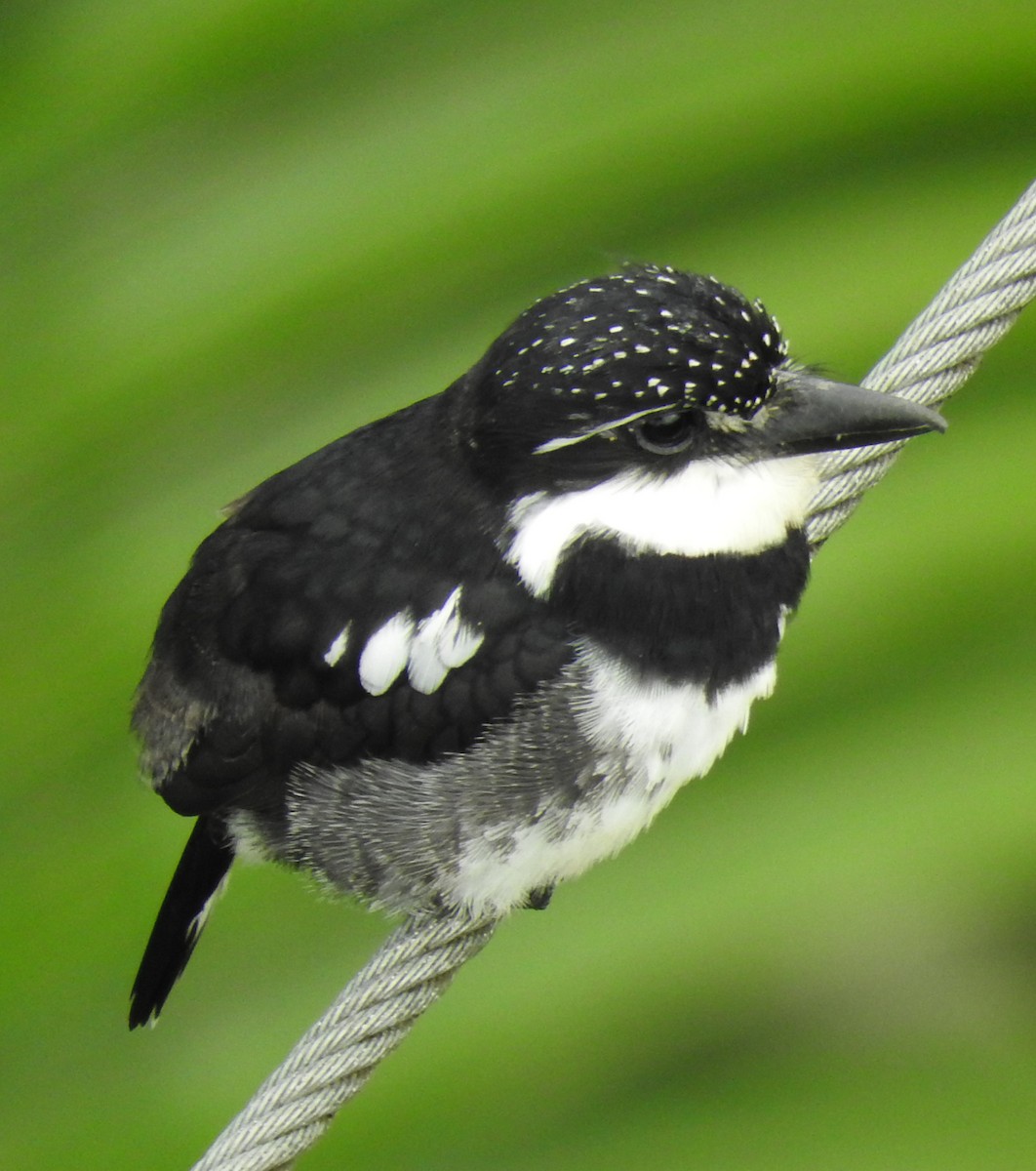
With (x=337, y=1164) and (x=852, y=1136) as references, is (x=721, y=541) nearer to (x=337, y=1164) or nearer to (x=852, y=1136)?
(x=852, y=1136)

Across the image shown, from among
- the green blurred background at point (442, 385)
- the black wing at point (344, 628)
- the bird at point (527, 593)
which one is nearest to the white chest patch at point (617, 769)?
the bird at point (527, 593)

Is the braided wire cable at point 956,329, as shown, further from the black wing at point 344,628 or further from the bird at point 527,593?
the black wing at point 344,628

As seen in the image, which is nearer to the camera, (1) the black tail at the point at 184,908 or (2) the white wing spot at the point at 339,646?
(2) the white wing spot at the point at 339,646

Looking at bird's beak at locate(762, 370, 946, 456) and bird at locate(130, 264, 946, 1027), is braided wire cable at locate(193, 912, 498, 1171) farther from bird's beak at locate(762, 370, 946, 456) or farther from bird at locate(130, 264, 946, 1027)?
bird's beak at locate(762, 370, 946, 456)

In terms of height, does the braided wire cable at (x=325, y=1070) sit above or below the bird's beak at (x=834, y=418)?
below

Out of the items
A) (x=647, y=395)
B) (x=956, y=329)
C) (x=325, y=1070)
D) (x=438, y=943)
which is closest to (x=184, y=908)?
(x=438, y=943)

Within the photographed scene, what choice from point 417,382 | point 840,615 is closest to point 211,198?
point 417,382

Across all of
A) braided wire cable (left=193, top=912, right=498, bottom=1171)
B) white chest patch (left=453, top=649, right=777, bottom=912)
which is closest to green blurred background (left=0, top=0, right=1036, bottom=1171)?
white chest patch (left=453, top=649, right=777, bottom=912)
